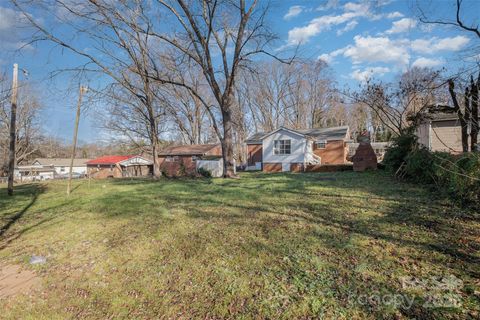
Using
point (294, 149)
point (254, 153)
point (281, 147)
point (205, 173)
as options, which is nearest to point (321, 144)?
point (294, 149)

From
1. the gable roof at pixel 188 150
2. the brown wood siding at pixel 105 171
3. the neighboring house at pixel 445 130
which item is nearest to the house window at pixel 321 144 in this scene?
the neighboring house at pixel 445 130

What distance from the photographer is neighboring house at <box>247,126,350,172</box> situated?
21688 millimetres

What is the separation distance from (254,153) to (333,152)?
7770 millimetres

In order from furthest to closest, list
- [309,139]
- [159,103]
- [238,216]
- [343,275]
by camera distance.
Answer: [309,139] < [159,103] < [238,216] < [343,275]

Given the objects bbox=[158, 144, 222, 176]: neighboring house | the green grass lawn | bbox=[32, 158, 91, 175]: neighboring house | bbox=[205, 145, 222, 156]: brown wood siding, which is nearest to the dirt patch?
the green grass lawn

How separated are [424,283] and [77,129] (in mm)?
12311

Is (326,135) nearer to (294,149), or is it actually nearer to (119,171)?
(294,149)

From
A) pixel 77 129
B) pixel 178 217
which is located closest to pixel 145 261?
pixel 178 217

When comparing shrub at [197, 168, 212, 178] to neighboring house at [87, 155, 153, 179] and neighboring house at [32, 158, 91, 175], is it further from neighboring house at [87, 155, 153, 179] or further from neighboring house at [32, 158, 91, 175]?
neighboring house at [32, 158, 91, 175]

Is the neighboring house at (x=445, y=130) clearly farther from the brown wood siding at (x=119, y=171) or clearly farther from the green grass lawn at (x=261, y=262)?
the brown wood siding at (x=119, y=171)

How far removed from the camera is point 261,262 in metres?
3.13

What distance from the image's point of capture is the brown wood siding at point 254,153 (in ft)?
82.8

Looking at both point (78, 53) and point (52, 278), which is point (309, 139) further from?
point (52, 278)

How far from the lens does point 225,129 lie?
12.7 metres
